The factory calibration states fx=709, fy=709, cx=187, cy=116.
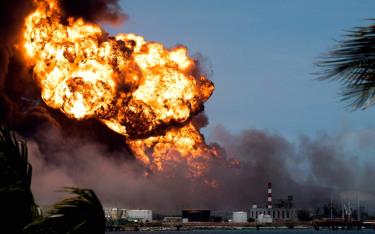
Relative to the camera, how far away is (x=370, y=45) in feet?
28.9

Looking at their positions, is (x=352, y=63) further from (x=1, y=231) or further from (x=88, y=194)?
(x=1, y=231)

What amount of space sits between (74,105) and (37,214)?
188440 mm

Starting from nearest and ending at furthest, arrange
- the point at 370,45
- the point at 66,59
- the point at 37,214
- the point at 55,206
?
the point at 370,45 → the point at 55,206 → the point at 37,214 → the point at 66,59

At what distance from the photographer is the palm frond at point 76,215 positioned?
11.2 meters

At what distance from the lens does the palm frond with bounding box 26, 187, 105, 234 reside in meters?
11.2

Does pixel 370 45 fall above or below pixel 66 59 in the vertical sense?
below

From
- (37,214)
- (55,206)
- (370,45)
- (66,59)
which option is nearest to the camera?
(370,45)

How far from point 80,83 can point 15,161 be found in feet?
607

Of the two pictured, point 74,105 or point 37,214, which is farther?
point 74,105

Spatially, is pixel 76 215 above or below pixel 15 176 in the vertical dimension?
below

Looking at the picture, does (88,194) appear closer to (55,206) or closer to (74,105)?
(55,206)

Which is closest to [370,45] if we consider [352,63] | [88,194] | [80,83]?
[352,63]

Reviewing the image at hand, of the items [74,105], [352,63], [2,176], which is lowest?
[2,176]

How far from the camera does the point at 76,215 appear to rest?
11.3 m
